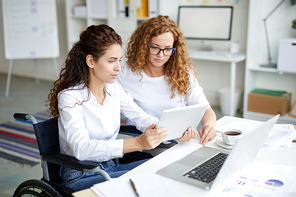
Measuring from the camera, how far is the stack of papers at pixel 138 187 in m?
0.98

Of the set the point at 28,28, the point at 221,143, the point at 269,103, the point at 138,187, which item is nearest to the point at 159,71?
the point at 221,143

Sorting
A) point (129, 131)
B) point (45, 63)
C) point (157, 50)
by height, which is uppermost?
point (157, 50)

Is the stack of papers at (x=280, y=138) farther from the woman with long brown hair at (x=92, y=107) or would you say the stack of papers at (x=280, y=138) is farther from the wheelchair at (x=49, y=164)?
the wheelchair at (x=49, y=164)

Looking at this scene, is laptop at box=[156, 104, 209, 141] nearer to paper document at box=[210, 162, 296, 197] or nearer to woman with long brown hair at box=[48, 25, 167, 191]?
woman with long brown hair at box=[48, 25, 167, 191]

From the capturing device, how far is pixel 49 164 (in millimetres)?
1449

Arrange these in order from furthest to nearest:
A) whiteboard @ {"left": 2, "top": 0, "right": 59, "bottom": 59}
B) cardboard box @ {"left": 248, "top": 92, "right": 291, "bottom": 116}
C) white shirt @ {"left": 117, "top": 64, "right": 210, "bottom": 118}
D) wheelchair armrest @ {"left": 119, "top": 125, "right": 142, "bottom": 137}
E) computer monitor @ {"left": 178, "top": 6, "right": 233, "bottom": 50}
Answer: whiteboard @ {"left": 2, "top": 0, "right": 59, "bottom": 59}, computer monitor @ {"left": 178, "top": 6, "right": 233, "bottom": 50}, cardboard box @ {"left": 248, "top": 92, "right": 291, "bottom": 116}, white shirt @ {"left": 117, "top": 64, "right": 210, "bottom": 118}, wheelchair armrest @ {"left": 119, "top": 125, "right": 142, "bottom": 137}

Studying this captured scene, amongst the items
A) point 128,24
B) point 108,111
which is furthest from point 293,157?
point 128,24

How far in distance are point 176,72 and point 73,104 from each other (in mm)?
653

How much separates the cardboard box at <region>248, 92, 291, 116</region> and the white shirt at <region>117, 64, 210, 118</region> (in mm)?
1999

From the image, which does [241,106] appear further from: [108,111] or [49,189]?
[49,189]

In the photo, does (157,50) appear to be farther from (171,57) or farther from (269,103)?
(269,103)

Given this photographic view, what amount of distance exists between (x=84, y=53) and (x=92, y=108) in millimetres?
257

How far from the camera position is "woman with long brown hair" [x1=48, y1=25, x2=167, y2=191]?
1330 mm

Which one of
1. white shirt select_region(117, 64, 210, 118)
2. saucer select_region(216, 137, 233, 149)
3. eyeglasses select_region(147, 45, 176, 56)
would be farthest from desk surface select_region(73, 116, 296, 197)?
eyeglasses select_region(147, 45, 176, 56)
